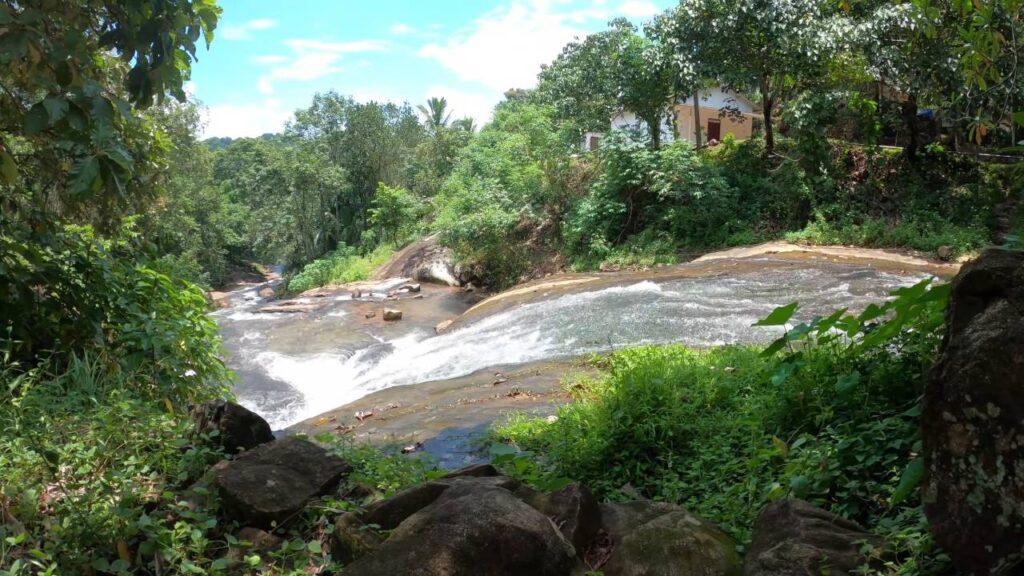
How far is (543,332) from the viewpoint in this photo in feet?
36.6

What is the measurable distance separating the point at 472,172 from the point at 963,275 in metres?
26.0

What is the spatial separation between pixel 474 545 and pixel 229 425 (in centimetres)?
211

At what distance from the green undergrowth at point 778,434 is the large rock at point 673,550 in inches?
11.4

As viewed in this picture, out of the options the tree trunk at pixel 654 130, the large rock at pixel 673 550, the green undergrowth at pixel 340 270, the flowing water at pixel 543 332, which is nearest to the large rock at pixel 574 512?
the large rock at pixel 673 550

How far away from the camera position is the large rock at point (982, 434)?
1885 millimetres

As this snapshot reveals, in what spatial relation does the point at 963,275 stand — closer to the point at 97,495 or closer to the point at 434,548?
the point at 434,548

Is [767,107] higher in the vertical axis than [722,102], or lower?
lower

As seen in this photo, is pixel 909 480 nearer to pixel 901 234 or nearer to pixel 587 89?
pixel 901 234

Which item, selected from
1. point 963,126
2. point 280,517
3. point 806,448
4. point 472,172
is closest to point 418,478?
point 280,517

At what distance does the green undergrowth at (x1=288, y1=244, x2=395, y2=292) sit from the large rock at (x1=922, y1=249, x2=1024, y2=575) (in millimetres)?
25754

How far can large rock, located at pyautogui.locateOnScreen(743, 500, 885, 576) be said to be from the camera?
2209 mm

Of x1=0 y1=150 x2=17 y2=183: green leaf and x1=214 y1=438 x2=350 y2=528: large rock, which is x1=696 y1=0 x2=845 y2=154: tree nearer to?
x1=214 y1=438 x2=350 y2=528: large rock

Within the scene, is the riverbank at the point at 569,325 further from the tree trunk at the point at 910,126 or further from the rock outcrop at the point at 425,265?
the rock outcrop at the point at 425,265

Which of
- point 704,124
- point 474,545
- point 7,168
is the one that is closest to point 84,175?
point 7,168
